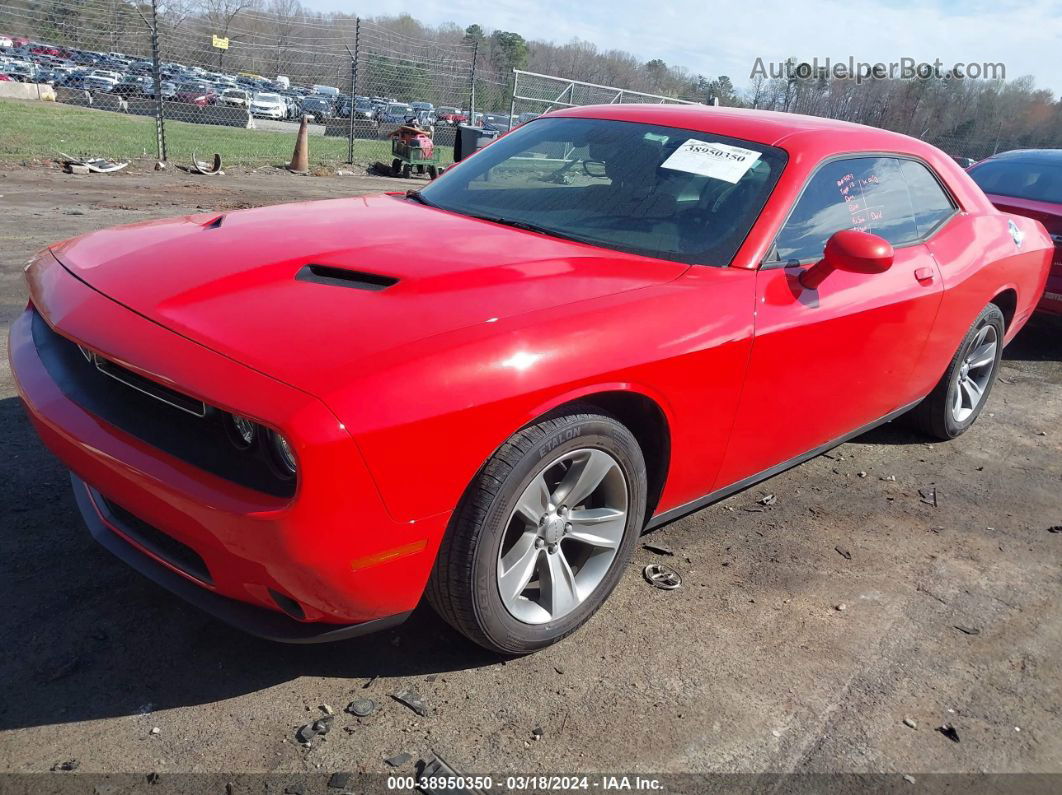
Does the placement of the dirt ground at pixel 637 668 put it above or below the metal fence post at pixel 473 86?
below

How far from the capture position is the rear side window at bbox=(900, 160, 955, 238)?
3855 millimetres

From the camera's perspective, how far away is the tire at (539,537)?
2195mm

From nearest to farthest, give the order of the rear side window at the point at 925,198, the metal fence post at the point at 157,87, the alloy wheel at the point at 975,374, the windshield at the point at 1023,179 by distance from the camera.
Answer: the rear side window at the point at 925,198 → the alloy wheel at the point at 975,374 → the windshield at the point at 1023,179 → the metal fence post at the point at 157,87

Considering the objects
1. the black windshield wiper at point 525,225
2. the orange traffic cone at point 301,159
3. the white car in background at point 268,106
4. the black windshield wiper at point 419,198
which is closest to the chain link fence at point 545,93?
the orange traffic cone at point 301,159

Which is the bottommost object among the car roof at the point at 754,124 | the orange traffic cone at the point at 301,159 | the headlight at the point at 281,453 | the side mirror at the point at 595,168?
the orange traffic cone at the point at 301,159

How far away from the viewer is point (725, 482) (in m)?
3.06

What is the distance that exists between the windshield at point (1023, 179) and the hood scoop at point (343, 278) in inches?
245

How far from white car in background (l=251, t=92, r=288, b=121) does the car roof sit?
25401 millimetres

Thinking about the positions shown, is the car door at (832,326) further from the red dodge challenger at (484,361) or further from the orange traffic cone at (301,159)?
the orange traffic cone at (301,159)

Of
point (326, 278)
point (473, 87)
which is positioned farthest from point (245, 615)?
point (473, 87)

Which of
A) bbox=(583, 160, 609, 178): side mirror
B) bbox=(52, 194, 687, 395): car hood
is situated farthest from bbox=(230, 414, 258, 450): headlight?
bbox=(583, 160, 609, 178): side mirror

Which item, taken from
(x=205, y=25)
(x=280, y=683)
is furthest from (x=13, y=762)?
(x=205, y=25)

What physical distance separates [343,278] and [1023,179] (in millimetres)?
6652

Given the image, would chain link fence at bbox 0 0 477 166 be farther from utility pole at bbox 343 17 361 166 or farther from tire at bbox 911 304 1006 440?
tire at bbox 911 304 1006 440
